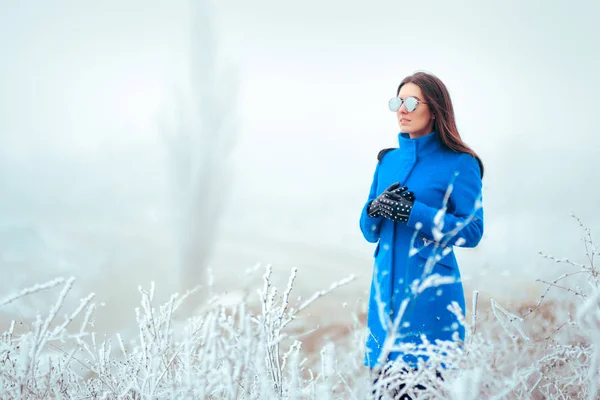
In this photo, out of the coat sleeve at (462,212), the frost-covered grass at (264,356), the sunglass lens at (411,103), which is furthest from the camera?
the sunglass lens at (411,103)

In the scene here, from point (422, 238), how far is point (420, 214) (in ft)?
0.28

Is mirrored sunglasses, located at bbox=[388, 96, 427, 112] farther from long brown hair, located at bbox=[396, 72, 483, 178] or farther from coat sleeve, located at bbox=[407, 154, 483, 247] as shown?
coat sleeve, located at bbox=[407, 154, 483, 247]

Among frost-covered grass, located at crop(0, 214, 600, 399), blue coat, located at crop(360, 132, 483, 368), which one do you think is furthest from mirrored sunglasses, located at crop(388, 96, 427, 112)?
frost-covered grass, located at crop(0, 214, 600, 399)

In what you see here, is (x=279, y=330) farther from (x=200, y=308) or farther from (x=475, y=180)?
(x=475, y=180)

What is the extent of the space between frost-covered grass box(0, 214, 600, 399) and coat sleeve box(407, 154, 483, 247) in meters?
0.23

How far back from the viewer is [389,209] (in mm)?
1438

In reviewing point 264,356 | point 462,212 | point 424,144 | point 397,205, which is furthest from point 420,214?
point 264,356

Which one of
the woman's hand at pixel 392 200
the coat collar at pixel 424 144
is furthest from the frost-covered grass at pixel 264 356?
the coat collar at pixel 424 144

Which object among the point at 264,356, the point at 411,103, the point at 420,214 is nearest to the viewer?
the point at 264,356

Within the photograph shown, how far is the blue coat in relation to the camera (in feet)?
4.72

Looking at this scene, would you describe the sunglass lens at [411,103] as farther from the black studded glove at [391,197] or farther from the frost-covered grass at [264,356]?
the frost-covered grass at [264,356]

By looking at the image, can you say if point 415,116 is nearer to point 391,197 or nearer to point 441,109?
point 441,109

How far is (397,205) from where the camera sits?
56.1 inches

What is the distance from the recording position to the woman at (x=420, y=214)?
144cm
